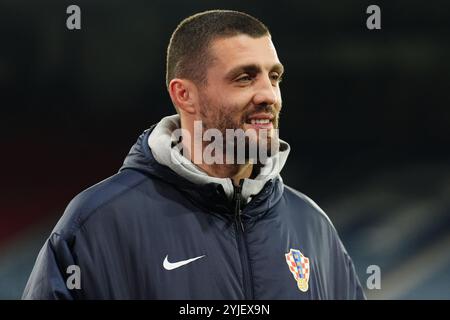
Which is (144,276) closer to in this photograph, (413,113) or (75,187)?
(75,187)

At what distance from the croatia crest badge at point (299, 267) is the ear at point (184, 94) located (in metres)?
0.46

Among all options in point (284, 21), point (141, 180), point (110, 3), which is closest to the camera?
point (141, 180)

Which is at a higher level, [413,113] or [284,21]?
[284,21]

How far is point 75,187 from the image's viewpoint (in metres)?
2.76

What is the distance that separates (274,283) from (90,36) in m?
1.46

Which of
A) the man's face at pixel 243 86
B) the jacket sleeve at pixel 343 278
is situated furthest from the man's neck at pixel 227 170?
the jacket sleeve at pixel 343 278

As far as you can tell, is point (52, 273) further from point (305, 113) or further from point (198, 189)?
point (305, 113)

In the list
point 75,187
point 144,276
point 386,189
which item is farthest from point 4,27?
point 386,189

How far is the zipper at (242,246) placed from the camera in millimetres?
1548

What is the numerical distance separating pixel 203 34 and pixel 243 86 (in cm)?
19

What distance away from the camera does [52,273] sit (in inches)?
57.8

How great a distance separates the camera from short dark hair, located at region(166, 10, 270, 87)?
5.59 feet

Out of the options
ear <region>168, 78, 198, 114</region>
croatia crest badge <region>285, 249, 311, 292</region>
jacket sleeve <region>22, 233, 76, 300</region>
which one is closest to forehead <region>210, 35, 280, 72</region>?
ear <region>168, 78, 198, 114</region>

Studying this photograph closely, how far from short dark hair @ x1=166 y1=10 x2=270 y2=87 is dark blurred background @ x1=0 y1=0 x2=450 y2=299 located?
0.73m
